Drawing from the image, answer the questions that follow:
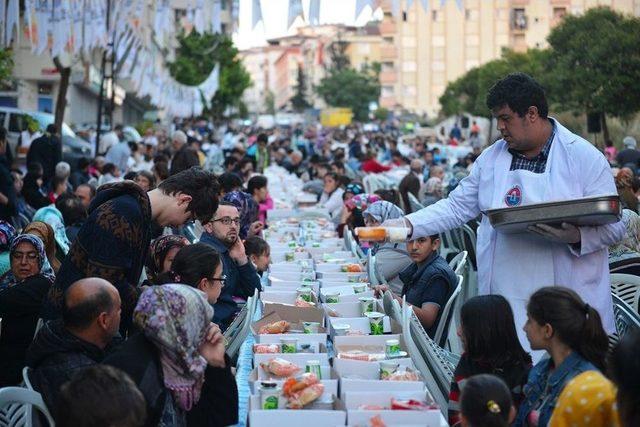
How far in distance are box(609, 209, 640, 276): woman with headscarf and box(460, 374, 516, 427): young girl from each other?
15.9 ft

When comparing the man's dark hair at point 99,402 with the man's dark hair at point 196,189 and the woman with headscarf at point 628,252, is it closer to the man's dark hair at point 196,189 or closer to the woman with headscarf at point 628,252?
the man's dark hair at point 196,189

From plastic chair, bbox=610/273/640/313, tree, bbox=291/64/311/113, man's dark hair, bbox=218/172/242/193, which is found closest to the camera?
plastic chair, bbox=610/273/640/313

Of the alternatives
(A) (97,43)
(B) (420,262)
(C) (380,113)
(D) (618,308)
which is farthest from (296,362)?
(C) (380,113)

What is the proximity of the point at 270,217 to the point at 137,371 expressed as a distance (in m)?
10.6

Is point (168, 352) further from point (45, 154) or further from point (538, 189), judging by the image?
point (45, 154)

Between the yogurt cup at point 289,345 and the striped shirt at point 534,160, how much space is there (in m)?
1.36

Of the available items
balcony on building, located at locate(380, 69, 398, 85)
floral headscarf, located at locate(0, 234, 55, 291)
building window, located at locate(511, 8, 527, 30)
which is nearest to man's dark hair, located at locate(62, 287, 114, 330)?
floral headscarf, located at locate(0, 234, 55, 291)

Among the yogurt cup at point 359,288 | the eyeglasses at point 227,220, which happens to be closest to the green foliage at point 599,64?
the eyeglasses at point 227,220

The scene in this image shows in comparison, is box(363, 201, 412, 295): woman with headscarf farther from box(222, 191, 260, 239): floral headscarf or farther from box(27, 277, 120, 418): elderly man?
box(27, 277, 120, 418): elderly man

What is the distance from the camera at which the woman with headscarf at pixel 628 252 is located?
8945 millimetres

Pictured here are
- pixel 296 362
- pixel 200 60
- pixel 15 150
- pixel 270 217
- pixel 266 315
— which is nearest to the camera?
pixel 296 362

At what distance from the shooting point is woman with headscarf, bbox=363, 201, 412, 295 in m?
9.52

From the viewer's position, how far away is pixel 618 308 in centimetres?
696

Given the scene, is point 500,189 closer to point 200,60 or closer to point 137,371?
point 137,371
